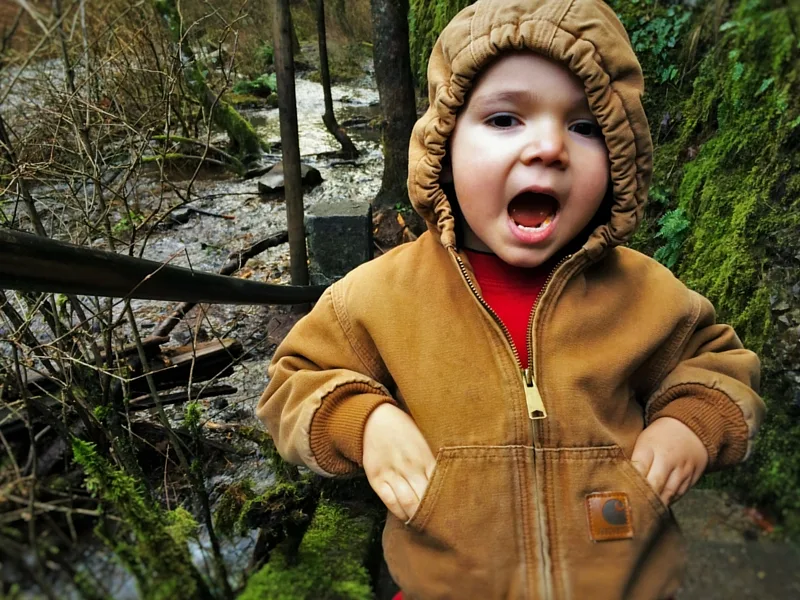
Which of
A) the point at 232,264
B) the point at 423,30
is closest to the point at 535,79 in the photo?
the point at 232,264

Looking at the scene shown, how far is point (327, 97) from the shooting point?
8.06 meters

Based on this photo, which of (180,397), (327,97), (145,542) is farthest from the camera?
(327,97)

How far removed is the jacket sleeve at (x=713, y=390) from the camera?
1066mm

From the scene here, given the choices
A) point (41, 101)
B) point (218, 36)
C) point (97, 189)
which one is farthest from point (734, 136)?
point (218, 36)

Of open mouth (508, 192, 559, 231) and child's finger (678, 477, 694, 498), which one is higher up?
open mouth (508, 192, 559, 231)

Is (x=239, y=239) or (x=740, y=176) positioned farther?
(x=239, y=239)

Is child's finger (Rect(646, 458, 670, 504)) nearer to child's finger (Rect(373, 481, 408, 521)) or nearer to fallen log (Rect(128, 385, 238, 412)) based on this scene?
child's finger (Rect(373, 481, 408, 521))

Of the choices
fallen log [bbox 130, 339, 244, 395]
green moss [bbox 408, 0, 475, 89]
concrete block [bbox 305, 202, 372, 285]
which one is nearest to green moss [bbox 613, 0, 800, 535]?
fallen log [bbox 130, 339, 244, 395]

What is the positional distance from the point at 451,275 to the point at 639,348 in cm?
44

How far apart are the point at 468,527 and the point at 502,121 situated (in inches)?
31.8

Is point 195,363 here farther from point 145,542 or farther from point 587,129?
point 145,542

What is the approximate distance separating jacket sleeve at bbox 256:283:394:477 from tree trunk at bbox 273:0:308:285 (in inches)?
111

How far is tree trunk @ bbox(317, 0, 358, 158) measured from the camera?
20.1ft

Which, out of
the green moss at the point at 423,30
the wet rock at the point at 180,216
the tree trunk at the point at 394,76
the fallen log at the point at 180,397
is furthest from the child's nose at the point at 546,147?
the green moss at the point at 423,30
